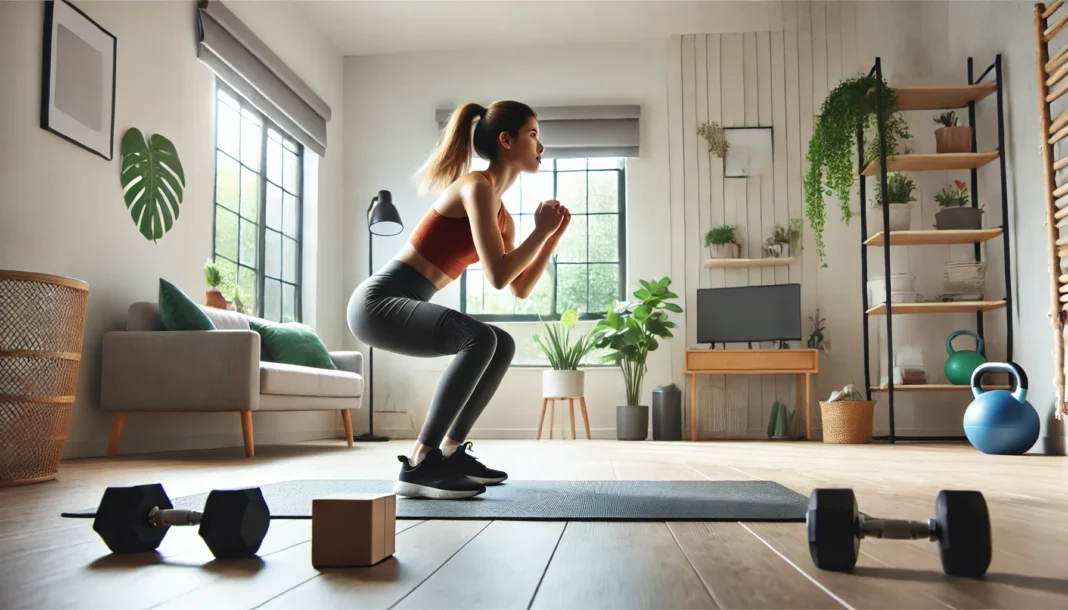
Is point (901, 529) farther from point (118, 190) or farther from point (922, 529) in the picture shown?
point (118, 190)

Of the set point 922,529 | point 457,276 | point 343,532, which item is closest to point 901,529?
point 922,529

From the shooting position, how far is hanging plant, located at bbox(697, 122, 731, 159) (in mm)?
6574

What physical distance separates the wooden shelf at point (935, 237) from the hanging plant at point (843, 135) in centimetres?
29

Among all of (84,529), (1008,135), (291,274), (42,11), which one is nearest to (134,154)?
(42,11)

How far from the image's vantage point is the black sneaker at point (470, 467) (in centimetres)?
206

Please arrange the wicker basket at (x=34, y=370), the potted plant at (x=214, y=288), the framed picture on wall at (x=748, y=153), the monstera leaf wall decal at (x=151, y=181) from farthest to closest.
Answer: the framed picture on wall at (x=748, y=153) < the potted plant at (x=214, y=288) < the monstera leaf wall decal at (x=151, y=181) < the wicker basket at (x=34, y=370)

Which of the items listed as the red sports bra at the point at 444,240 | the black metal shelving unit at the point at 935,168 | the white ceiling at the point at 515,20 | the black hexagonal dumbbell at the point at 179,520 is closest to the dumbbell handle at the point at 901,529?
the black hexagonal dumbbell at the point at 179,520

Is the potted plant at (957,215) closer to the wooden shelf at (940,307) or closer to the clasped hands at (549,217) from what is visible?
the wooden shelf at (940,307)

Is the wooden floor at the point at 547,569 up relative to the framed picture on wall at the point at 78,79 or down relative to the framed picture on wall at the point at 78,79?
down

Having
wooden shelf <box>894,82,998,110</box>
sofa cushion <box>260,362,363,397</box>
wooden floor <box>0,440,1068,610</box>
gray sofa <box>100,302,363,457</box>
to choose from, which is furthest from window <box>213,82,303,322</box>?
wooden shelf <box>894,82,998,110</box>

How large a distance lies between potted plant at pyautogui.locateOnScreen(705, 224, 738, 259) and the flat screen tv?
29cm

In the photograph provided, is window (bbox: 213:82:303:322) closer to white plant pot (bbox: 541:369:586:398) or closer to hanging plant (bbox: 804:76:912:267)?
white plant pot (bbox: 541:369:586:398)

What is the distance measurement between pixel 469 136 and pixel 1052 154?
11.6 ft

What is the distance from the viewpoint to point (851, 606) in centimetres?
83
